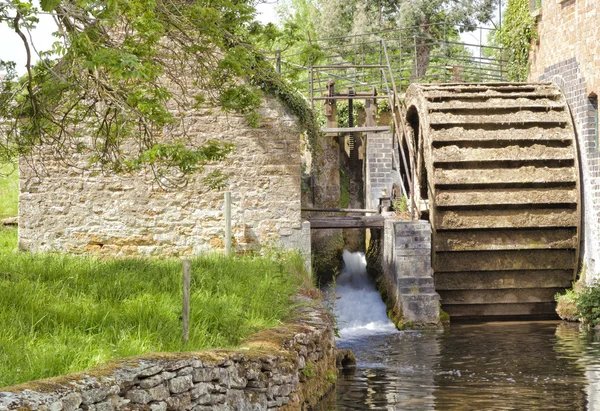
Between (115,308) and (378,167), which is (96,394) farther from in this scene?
(378,167)

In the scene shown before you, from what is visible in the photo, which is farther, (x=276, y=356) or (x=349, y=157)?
(x=349, y=157)

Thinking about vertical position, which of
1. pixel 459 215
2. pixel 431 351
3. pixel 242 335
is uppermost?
pixel 459 215

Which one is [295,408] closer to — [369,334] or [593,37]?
[369,334]

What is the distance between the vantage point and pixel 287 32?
9.51 m

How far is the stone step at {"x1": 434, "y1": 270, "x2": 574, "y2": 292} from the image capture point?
14.2 m

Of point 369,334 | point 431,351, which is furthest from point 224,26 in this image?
point 369,334

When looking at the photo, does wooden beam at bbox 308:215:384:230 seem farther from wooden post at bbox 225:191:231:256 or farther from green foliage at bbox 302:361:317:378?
green foliage at bbox 302:361:317:378

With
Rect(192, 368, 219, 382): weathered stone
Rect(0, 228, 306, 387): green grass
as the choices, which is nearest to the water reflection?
Rect(0, 228, 306, 387): green grass

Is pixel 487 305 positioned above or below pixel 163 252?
below

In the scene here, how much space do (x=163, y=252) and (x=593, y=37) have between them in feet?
22.0

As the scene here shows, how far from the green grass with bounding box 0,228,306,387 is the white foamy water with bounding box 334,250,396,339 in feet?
11.1

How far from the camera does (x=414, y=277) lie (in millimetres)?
13445

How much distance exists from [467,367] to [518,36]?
865 cm

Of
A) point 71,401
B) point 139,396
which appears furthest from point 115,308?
point 71,401
